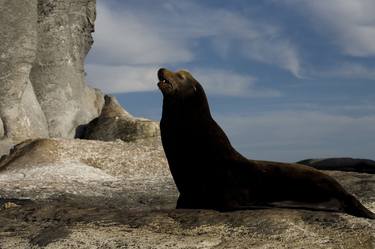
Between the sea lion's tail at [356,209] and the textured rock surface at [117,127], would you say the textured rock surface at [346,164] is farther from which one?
the sea lion's tail at [356,209]

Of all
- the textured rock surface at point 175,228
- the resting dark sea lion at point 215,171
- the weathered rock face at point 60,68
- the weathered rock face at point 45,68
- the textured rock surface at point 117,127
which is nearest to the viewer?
the textured rock surface at point 175,228

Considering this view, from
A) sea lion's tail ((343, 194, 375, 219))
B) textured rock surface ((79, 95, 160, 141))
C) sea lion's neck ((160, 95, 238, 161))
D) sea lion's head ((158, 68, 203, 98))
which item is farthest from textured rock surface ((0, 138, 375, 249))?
textured rock surface ((79, 95, 160, 141))

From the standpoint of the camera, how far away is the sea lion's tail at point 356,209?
5668mm

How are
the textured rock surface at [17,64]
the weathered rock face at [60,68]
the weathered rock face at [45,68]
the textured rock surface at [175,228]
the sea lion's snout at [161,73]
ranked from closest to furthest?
1. the textured rock surface at [175,228]
2. the sea lion's snout at [161,73]
3. the textured rock surface at [17,64]
4. the weathered rock face at [45,68]
5. the weathered rock face at [60,68]

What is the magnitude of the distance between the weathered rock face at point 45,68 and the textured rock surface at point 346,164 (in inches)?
416

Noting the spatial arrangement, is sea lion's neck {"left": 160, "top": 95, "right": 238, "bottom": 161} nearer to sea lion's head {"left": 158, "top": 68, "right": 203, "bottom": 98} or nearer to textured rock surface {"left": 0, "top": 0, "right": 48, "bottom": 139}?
sea lion's head {"left": 158, "top": 68, "right": 203, "bottom": 98}

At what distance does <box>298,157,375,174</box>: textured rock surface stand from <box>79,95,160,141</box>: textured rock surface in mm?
6113

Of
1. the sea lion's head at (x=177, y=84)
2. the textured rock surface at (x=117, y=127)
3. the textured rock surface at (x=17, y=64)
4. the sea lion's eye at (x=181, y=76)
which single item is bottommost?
the sea lion's head at (x=177, y=84)

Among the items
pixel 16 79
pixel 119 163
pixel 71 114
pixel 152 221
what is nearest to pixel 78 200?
pixel 152 221

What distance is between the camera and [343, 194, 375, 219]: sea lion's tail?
5.67 metres

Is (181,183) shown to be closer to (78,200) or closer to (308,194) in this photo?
(308,194)

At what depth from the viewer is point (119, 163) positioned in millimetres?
16531

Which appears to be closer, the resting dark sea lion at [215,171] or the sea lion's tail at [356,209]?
the sea lion's tail at [356,209]

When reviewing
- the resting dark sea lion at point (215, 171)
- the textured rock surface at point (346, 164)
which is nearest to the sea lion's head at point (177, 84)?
the resting dark sea lion at point (215, 171)
